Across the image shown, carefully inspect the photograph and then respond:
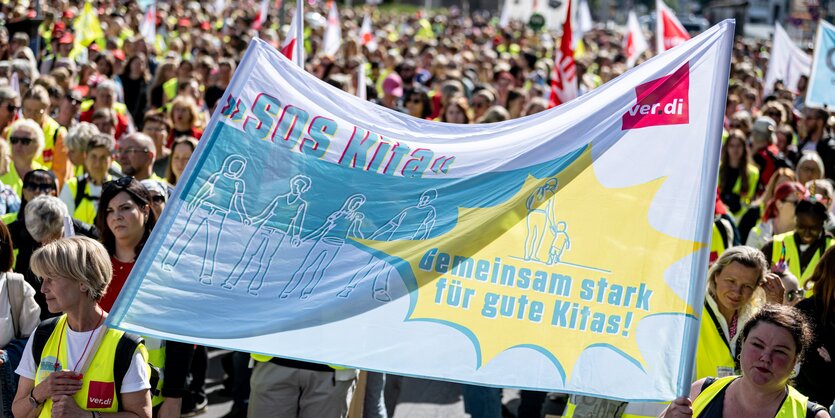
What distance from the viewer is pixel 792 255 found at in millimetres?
6449

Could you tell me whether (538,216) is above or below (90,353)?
above

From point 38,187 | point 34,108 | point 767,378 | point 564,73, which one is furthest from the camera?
point 564,73

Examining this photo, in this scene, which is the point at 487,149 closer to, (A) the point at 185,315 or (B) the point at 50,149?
(A) the point at 185,315

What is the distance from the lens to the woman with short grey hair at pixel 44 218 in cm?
529

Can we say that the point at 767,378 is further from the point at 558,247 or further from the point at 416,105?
the point at 416,105

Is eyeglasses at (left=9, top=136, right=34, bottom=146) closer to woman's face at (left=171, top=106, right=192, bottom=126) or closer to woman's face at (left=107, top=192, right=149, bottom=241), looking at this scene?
woman's face at (left=171, top=106, right=192, bottom=126)

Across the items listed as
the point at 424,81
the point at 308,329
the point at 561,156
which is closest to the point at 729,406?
the point at 561,156

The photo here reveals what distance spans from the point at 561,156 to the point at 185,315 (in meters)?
1.30

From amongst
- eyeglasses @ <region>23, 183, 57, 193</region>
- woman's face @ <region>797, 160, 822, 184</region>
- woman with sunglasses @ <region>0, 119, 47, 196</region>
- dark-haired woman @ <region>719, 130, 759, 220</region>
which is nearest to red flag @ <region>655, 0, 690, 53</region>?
A: dark-haired woman @ <region>719, 130, 759, 220</region>

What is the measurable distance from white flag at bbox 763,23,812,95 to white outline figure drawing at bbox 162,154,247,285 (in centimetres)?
1319

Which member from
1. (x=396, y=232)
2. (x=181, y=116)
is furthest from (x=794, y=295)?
(x=181, y=116)

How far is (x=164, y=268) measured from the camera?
349cm

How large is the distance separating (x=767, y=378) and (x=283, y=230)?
1578 mm

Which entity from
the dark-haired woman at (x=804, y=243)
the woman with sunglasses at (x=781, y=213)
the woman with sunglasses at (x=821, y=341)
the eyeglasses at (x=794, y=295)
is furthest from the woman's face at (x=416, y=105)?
the woman with sunglasses at (x=821, y=341)
